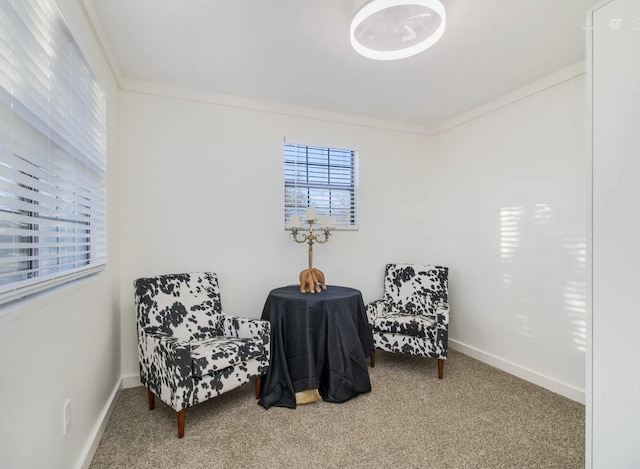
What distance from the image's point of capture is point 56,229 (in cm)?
153

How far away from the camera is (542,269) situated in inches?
112

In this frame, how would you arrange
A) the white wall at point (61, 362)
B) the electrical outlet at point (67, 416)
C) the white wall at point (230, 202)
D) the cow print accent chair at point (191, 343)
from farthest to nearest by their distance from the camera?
1. the white wall at point (230, 202)
2. the cow print accent chair at point (191, 343)
3. the electrical outlet at point (67, 416)
4. the white wall at point (61, 362)

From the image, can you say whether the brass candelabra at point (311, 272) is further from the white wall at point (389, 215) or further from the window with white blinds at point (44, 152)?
the window with white blinds at point (44, 152)

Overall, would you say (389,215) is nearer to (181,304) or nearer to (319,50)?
(319,50)

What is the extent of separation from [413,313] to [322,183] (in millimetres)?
1684

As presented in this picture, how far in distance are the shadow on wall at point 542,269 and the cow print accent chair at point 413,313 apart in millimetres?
636

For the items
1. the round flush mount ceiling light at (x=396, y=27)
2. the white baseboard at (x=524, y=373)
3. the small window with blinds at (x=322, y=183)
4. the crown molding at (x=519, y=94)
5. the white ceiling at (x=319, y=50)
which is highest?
the white ceiling at (x=319, y=50)

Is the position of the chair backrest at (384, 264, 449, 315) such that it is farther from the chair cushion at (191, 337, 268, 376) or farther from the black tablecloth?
the chair cushion at (191, 337, 268, 376)

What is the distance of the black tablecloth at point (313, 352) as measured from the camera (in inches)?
97.6

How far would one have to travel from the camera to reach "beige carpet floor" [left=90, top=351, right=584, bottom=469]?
1.86 meters

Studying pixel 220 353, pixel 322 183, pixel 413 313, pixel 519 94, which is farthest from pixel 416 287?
pixel 220 353

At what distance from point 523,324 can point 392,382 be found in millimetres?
1310

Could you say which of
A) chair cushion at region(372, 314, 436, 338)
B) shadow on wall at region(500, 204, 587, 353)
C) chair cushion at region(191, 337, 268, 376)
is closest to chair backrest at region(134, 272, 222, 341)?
chair cushion at region(191, 337, 268, 376)

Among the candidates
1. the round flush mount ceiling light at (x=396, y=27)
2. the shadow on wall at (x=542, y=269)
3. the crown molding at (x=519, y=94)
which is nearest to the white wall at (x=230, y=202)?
the crown molding at (x=519, y=94)
